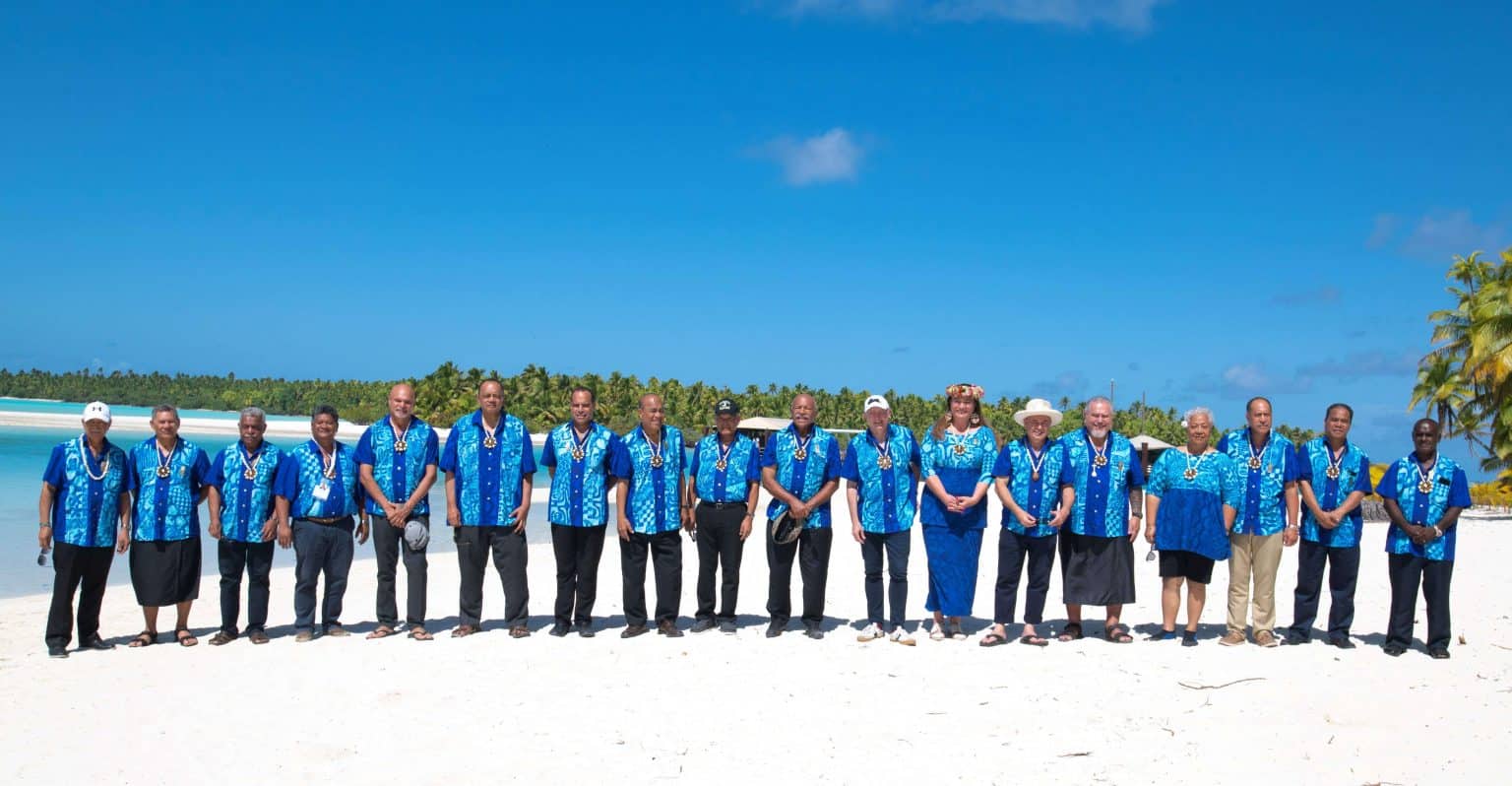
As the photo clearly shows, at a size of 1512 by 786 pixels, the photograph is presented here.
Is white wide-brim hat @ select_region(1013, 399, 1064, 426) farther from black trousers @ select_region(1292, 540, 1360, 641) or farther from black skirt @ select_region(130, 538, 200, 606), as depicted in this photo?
black skirt @ select_region(130, 538, 200, 606)

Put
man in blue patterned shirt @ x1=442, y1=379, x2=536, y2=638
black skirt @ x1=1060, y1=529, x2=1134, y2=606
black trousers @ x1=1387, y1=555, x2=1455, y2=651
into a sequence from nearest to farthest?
black trousers @ x1=1387, y1=555, x2=1455, y2=651, black skirt @ x1=1060, y1=529, x2=1134, y2=606, man in blue patterned shirt @ x1=442, y1=379, x2=536, y2=638

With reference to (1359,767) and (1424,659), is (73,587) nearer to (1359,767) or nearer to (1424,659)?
(1359,767)

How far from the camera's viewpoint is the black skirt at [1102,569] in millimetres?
6691

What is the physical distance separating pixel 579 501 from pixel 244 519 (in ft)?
6.90

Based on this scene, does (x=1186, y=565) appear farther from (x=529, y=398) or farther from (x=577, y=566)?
(x=529, y=398)

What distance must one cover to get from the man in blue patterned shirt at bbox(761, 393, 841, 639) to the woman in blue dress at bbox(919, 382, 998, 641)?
0.66m

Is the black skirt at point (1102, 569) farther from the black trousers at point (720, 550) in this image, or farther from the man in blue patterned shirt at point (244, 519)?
the man in blue patterned shirt at point (244, 519)

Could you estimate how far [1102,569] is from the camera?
6.71 metres

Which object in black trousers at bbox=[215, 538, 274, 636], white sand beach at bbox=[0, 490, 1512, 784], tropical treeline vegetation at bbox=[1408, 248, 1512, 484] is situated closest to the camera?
white sand beach at bbox=[0, 490, 1512, 784]

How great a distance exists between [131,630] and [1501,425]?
74.2 ft

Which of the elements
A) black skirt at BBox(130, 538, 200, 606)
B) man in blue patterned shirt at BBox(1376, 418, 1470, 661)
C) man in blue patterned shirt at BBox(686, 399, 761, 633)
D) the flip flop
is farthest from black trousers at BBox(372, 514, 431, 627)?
man in blue patterned shirt at BBox(1376, 418, 1470, 661)

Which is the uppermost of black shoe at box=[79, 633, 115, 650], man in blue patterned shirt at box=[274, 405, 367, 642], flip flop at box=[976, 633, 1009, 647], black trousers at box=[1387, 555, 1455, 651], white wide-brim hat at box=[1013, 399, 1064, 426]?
white wide-brim hat at box=[1013, 399, 1064, 426]

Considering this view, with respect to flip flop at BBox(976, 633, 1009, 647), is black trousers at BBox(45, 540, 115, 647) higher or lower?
higher

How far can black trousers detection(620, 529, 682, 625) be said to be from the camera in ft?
22.6
